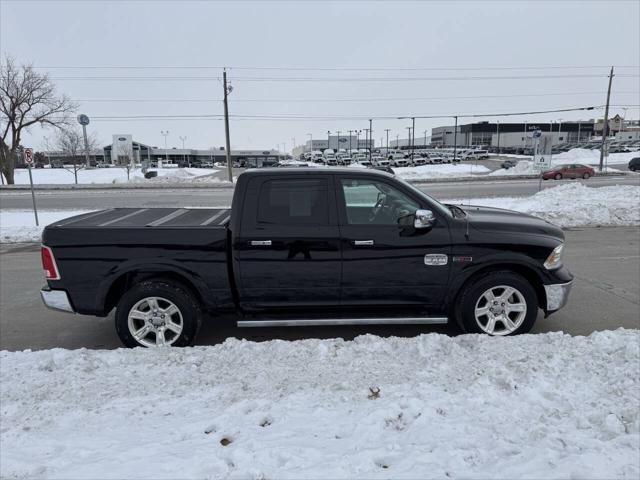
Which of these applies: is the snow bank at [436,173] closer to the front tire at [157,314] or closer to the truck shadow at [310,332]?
the truck shadow at [310,332]

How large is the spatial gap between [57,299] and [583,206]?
1395 cm

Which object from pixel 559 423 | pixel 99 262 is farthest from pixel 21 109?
pixel 559 423

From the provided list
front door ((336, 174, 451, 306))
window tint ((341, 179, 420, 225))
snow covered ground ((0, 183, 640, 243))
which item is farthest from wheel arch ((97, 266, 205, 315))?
snow covered ground ((0, 183, 640, 243))

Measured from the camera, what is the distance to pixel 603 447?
9.00ft

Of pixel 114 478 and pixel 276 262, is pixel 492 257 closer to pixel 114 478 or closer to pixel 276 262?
pixel 276 262

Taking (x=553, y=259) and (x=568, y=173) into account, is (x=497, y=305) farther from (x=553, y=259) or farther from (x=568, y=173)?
(x=568, y=173)

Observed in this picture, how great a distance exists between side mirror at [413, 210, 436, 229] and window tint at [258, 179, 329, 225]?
0.88 m

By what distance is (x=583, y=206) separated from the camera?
13.8 meters

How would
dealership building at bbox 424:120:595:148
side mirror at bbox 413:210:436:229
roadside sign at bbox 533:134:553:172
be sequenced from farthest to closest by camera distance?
dealership building at bbox 424:120:595:148, roadside sign at bbox 533:134:553:172, side mirror at bbox 413:210:436:229

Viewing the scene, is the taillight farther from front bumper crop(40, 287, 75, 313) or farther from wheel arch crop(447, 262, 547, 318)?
wheel arch crop(447, 262, 547, 318)

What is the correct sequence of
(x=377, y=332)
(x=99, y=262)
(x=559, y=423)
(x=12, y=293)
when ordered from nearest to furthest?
(x=559, y=423) → (x=99, y=262) → (x=377, y=332) → (x=12, y=293)

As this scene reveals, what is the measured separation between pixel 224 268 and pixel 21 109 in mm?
47948

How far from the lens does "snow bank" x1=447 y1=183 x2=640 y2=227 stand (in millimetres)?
12914

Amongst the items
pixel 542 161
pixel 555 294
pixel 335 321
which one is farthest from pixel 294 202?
pixel 542 161
